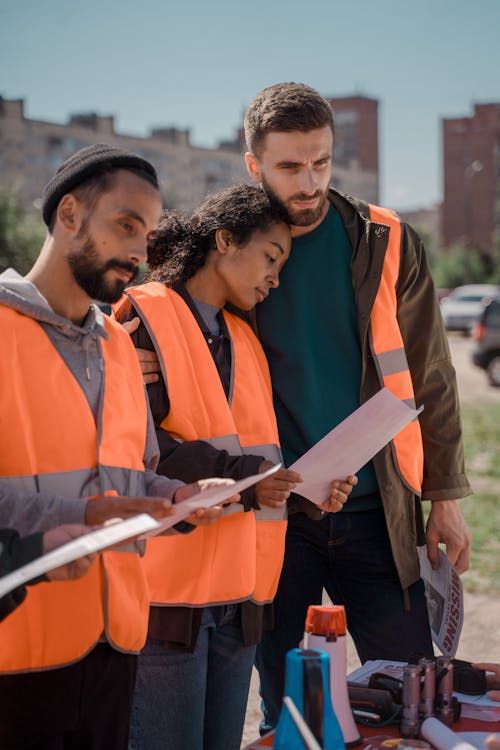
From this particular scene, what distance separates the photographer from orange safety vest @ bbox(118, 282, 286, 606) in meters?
2.54

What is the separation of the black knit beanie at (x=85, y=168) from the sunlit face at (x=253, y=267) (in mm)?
621

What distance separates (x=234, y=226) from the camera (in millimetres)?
2762

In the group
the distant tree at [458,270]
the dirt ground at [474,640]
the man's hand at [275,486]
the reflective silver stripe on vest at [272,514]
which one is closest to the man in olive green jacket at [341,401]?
the reflective silver stripe on vest at [272,514]

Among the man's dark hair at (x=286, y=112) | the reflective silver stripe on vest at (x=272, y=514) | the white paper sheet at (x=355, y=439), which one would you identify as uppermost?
the man's dark hair at (x=286, y=112)

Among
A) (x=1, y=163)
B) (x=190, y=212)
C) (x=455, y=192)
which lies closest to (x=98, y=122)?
(x=1, y=163)

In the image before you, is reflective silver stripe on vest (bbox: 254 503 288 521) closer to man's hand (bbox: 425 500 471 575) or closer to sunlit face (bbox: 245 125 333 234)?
man's hand (bbox: 425 500 471 575)

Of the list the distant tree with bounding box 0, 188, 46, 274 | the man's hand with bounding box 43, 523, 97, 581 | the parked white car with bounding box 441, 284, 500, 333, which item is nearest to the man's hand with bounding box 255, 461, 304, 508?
the man's hand with bounding box 43, 523, 97, 581

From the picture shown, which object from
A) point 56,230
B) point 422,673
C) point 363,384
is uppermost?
point 56,230

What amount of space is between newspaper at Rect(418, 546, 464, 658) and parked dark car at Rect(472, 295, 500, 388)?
1540cm

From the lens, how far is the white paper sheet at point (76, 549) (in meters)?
1.62

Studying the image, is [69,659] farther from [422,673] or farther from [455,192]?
[455,192]

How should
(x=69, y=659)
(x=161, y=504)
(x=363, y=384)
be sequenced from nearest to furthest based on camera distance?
(x=161, y=504)
(x=69, y=659)
(x=363, y=384)

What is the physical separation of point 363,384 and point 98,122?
175 ft

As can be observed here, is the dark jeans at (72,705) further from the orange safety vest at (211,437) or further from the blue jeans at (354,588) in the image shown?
the blue jeans at (354,588)
